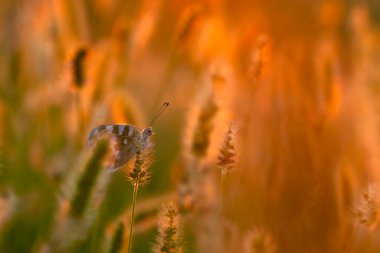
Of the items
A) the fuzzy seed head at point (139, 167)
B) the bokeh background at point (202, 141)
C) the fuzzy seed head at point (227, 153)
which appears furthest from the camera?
the bokeh background at point (202, 141)

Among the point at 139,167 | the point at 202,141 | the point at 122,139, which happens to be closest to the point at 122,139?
the point at 122,139

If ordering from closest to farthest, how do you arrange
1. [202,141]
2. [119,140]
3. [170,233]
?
[170,233], [119,140], [202,141]

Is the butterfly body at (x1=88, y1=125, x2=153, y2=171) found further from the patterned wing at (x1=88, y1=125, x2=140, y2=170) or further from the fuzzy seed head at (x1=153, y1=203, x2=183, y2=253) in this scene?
the fuzzy seed head at (x1=153, y1=203, x2=183, y2=253)

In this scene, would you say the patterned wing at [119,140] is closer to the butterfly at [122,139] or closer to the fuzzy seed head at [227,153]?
the butterfly at [122,139]

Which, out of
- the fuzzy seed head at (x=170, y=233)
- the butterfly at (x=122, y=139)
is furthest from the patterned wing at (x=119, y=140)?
the fuzzy seed head at (x=170, y=233)

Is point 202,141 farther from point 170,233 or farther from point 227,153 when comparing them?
point 170,233

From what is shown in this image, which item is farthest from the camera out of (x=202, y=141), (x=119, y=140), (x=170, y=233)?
(x=202, y=141)

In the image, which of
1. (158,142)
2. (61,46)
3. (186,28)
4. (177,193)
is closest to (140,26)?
(61,46)

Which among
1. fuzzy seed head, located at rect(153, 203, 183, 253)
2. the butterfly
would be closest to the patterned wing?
the butterfly
